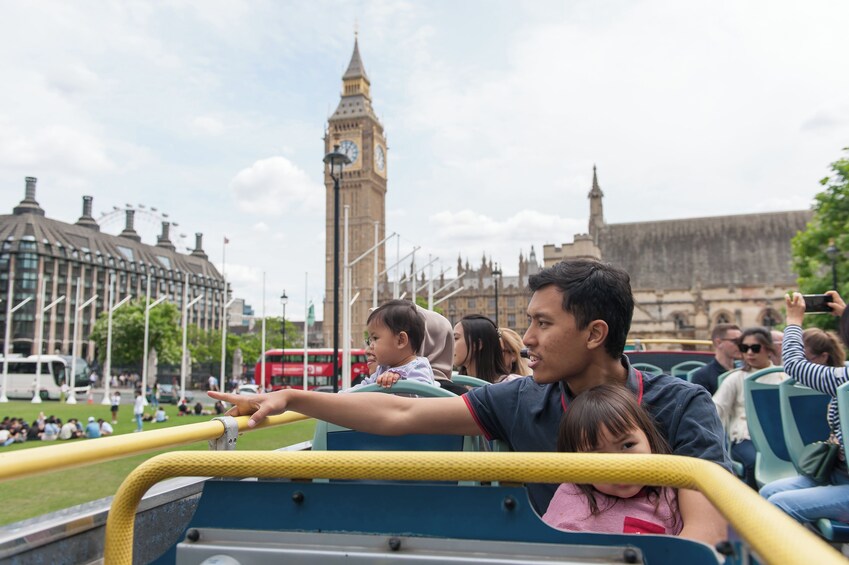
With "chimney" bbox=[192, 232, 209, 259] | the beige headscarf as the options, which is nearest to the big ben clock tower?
"chimney" bbox=[192, 232, 209, 259]

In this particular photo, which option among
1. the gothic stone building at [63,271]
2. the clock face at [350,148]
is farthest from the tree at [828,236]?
the clock face at [350,148]

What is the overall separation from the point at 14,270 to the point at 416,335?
9366 cm

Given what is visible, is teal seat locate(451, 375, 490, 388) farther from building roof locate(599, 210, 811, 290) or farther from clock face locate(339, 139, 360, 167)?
clock face locate(339, 139, 360, 167)

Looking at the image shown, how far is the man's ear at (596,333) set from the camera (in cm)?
239

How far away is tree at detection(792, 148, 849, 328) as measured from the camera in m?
29.5

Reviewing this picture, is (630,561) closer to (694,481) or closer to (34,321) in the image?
(694,481)

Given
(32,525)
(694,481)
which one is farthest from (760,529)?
(32,525)

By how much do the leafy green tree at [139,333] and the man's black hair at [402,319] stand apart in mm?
66883

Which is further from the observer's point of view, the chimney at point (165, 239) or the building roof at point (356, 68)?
the chimney at point (165, 239)

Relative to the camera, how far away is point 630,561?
4.02ft

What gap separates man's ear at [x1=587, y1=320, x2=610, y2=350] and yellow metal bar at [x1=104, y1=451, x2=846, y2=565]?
1.15m

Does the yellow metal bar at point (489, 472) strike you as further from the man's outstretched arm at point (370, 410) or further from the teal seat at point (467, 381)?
the teal seat at point (467, 381)

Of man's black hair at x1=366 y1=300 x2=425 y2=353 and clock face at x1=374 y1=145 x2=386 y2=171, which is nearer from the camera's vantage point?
man's black hair at x1=366 y1=300 x2=425 y2=353

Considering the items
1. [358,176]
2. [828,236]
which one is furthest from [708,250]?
[358,176]
